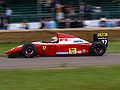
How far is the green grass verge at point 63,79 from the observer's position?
793 cm

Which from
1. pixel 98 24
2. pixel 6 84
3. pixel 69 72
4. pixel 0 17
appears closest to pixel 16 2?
pixel 0 17

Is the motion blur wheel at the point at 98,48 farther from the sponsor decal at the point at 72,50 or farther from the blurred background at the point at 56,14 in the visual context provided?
the blurred background at the point at 56,14

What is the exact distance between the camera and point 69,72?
10008mm

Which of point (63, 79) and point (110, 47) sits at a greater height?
point (63, 79)

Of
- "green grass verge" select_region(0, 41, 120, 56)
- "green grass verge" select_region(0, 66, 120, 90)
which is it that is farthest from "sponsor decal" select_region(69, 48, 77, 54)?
"green grass verge" select_region(0, 66, 120, 90)

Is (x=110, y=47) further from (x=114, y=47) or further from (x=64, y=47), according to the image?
(x=64, y=47)

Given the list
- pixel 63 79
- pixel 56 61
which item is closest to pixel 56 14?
pixel 56 61

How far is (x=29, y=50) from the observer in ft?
45.7

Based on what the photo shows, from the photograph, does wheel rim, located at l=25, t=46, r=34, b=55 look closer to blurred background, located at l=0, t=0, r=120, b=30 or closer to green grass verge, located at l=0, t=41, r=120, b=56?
green grass verge, located at l=0, t=41, r=120, b=56

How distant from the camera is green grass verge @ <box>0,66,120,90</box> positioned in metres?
7.93

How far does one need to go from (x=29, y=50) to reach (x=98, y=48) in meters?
2.40

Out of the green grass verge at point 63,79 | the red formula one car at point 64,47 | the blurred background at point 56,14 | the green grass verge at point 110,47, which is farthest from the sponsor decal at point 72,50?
the blurred background at point 56,14

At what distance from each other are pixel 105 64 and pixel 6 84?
14.2ft

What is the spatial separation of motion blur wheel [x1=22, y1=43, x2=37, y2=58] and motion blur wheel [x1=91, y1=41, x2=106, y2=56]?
1.99m
